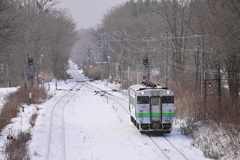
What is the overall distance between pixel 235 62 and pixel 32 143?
13.6 meters

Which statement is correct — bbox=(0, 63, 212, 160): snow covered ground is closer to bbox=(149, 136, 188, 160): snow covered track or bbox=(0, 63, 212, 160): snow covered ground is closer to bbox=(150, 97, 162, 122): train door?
bbox=(149, 136, 188, 160): snow covered track

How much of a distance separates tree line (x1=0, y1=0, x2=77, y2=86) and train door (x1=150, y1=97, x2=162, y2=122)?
284 inches

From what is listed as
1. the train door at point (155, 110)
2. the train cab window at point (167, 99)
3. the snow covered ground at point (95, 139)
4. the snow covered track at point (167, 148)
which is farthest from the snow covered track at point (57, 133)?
the train cab window at point (167, 99)

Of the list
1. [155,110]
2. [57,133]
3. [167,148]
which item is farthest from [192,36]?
[167,148]

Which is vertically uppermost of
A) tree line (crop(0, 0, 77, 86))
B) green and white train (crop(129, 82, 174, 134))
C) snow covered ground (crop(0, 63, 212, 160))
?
tree line (crop(0, 0, 77, 86))

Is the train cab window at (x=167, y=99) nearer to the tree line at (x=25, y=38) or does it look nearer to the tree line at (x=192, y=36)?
the tree line at (x=192, y=36)

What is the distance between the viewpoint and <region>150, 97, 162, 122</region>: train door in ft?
60.5

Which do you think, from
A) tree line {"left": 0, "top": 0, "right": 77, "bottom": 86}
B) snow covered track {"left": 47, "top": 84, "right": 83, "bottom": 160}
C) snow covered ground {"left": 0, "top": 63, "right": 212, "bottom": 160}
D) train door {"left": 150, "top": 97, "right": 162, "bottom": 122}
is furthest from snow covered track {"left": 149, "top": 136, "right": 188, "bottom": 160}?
tree line {"left": 0, "top": 0, "right": 77, "bottom": 86}

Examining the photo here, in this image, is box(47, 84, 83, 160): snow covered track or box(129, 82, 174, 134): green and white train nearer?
box(47, 84, 83, 160): snow covered track

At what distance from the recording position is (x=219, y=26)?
2405 centimetres

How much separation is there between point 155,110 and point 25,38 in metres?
20.7

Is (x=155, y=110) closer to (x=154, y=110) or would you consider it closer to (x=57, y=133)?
(x=154, y=110)

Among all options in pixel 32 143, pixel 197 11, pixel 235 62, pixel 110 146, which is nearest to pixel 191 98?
pixel 235 62

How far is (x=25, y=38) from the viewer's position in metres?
35.6
